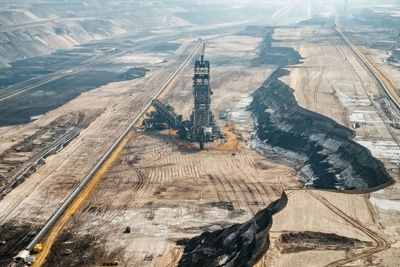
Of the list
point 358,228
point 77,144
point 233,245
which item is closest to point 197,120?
point 77,144

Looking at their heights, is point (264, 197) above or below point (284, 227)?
below

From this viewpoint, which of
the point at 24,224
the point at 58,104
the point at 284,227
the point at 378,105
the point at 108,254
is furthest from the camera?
the point at 58,104

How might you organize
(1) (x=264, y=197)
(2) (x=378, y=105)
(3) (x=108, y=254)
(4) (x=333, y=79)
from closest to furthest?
(3) (x=108, y=254)
(1) (x=264, y=197)
(2) (x=378, y=105)
(4) (x=333, y=79)

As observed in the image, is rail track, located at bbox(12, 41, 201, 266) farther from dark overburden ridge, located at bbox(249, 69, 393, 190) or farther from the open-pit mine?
dark overburden ridge, located at bbox(249, 69, 393, 190)

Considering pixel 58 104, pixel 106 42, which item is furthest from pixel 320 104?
pixel 106 42

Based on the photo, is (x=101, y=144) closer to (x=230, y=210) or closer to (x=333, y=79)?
(x=230, y=210)

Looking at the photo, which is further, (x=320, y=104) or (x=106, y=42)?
(x=106, y=42)

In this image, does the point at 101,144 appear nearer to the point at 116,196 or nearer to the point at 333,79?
the point at 116,196

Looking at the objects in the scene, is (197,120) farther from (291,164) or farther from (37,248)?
(37,248)

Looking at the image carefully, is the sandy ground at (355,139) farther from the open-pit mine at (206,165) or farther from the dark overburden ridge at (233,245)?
the dark overburden ridge at (233,245)
